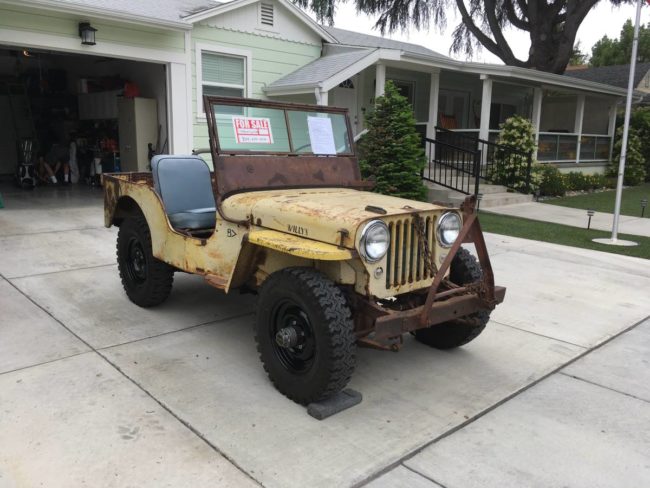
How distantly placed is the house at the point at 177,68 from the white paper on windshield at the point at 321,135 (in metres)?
6.34

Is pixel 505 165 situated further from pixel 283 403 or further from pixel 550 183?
pixel 283 403

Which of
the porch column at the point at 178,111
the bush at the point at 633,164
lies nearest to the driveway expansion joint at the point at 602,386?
the porch column at the point at 178,111

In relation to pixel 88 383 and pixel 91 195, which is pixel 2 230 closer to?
pixel 91 195

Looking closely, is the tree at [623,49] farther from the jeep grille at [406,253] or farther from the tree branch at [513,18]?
the jeep grille at [406,253]

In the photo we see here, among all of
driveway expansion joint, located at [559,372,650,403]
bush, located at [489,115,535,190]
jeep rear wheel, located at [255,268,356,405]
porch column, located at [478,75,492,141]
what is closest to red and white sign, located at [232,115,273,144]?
jeep rear wheel, located at [255,268,356,405]

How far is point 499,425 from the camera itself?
3.12 meters

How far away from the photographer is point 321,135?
4.47 meters

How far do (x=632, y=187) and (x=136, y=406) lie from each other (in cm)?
1919

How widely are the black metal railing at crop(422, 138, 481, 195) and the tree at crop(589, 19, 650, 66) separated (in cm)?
3896

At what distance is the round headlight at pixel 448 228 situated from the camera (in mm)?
3416

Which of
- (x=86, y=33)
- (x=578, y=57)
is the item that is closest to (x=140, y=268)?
(x=86, y=33)

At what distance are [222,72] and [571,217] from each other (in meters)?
7.72

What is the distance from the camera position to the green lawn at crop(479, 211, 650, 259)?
26.9 feet

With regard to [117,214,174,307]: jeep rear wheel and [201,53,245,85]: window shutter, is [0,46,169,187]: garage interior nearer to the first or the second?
[201,53,245,85]: window shutter
